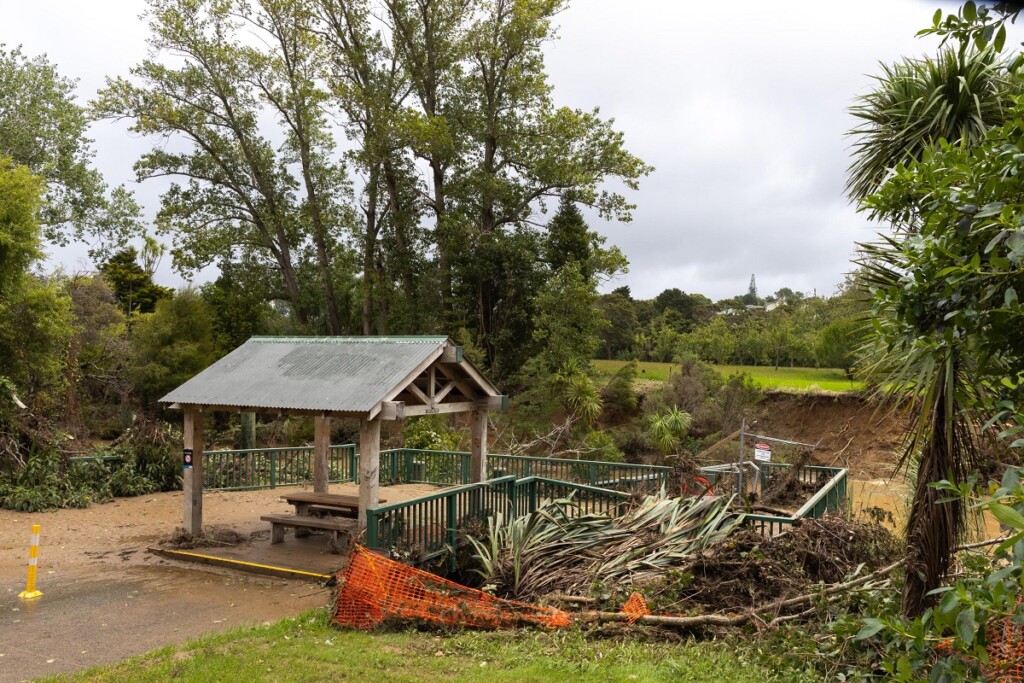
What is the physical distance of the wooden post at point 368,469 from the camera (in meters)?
→ 9.48

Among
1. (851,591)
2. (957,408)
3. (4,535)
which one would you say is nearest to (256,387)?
(4,535)

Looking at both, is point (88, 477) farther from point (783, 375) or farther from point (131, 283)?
point (783, 375)

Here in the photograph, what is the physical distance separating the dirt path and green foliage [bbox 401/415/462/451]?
6426 millimetres

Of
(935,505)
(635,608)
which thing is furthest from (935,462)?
(635,608)

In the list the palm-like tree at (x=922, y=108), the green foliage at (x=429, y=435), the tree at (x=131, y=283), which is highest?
the tree at (x=131, y=283)

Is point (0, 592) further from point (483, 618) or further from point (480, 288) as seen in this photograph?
point (480, 288)

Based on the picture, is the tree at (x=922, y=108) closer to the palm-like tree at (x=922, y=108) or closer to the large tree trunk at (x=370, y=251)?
the palm-like tree at (x=922, y=108)

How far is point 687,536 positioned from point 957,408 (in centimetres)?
458

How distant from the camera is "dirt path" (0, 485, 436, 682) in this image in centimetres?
705

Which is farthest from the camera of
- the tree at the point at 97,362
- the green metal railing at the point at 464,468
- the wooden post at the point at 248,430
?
the wooden post at the point at 248,430

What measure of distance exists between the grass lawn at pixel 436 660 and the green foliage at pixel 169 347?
15.2 meters

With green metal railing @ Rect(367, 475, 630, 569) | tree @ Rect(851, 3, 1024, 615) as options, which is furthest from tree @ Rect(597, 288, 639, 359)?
tree @ Rect(851, 3, 1024, 615)

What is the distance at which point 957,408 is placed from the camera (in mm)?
4324

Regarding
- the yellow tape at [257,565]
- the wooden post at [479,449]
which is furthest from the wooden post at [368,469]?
the wooden post at [479,449]
